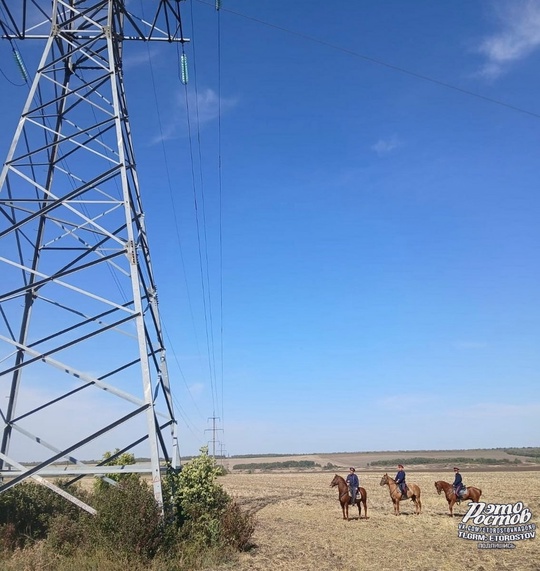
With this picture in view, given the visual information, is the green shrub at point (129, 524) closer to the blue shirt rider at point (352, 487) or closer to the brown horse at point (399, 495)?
the blue shirt rider at point (352, 487)

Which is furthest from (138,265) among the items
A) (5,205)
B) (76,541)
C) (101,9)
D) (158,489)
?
(101,9)

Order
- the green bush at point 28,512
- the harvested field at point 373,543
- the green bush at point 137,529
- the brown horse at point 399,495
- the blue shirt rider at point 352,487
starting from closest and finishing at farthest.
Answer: the green bush at point 137,529 → the harvested field at point 373,543 → the green bush at point 28,512 → the blue shirt rider at point 352,487 → the brown horse at point 399,495

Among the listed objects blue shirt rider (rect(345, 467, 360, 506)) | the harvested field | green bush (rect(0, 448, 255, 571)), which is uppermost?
green bush (rect(0, 448, 255, 571))

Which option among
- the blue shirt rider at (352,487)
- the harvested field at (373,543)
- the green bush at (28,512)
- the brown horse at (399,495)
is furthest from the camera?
the brown horse at (399,495)

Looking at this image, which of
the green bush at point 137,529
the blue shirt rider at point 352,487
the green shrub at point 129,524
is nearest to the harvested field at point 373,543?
the blue shirt rider at point 352,487

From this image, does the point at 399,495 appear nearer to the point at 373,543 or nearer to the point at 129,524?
the point at 373,543

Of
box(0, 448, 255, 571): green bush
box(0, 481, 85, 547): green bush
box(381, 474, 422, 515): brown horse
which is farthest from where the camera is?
box(381, 474, 422, 515): brown horse

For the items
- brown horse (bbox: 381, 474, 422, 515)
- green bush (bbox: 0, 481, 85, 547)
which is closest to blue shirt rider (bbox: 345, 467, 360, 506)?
brown horse (bbox: 381, 474, 422, 515)

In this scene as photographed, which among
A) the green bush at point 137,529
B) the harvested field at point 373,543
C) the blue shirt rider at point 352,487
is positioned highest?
the green bush at point 137,529

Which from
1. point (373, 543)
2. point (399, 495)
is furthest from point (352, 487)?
point (373, 543)

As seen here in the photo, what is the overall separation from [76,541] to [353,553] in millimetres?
7169

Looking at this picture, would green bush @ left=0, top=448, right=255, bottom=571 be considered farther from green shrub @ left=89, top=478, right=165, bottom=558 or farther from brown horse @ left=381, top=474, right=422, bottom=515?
brown horse @ left=381, top=474, right=422, bottom=515

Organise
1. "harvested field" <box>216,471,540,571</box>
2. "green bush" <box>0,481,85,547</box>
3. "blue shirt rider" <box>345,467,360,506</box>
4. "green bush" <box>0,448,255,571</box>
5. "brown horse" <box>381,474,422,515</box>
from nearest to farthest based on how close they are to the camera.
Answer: "green bush" <box>0,448,255,571</box> → "harvested field" <box>216,471,540,571</box> → "green bush" <box>0,481,85,547</box> → "blue shirt rider" <box>345,467,360,506</box> → "brown horse" <box>381,474,422,515</box>

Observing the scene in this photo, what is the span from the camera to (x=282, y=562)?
12.1 meters
